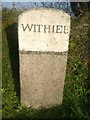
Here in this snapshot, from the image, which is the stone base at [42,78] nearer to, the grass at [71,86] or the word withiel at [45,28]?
the grass at [71,86]

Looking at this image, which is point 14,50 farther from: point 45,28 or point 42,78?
point 45,28

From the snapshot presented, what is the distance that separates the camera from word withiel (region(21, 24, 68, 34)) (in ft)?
14.9

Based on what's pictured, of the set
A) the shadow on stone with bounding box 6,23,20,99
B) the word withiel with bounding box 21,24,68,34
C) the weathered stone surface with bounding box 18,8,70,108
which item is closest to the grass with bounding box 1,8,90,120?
the shadow on stone with bounding box 6,23,20,99

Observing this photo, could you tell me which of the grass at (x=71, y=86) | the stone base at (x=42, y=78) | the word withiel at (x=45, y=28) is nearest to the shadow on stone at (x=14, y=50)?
the grass at (x=71, y=86)

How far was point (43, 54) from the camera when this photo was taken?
466 cm

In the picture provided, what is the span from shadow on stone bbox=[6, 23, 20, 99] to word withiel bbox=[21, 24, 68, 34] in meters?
1.20


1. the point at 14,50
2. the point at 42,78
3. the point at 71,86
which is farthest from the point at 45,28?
the point at 14,50

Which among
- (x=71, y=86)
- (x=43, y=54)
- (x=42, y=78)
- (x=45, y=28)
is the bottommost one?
(x=71, y=86)

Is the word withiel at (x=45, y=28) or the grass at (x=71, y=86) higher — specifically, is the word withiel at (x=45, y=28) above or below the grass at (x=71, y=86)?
above

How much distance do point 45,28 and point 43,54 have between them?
378mm

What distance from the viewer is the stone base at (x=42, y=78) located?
15.4 feet

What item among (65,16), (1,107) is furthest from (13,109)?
(65,16)

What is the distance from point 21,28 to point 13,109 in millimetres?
1213

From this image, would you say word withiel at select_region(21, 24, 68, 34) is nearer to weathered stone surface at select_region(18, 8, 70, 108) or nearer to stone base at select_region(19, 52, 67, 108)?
weathered stone surface at select_region(18, 8, 70, 108)
